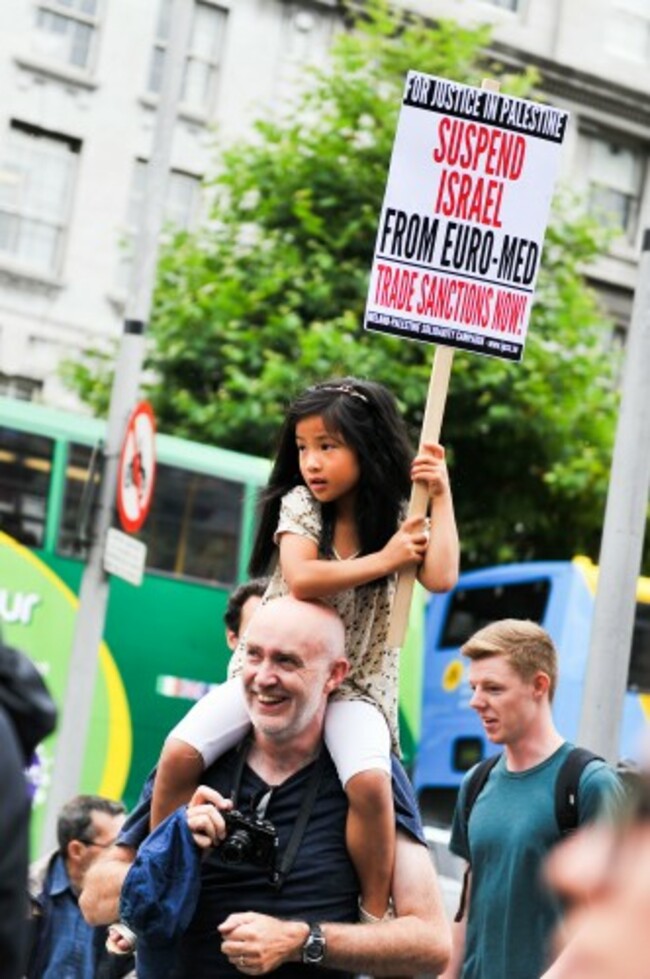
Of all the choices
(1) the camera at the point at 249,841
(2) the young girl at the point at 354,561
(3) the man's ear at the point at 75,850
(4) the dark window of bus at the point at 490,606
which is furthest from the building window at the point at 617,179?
(1) the camera at the point at 249,841

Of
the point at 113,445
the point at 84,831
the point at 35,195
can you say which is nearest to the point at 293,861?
the point at 84,831

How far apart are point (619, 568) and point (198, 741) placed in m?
5.68

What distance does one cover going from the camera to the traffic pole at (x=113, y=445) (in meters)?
16.0

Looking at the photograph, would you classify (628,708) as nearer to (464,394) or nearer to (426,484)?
(464,394)

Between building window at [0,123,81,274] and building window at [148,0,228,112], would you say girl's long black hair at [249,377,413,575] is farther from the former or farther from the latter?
building window at [148,0,228,112]

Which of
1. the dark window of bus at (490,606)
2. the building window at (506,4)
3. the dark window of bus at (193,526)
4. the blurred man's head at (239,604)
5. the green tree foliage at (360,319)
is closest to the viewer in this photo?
the blurred man's head at (239,604)

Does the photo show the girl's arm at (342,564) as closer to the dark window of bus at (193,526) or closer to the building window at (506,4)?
the dark window of bus at (193,526)

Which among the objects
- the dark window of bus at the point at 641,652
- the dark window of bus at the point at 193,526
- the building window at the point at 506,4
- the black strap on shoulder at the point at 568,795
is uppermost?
the building window at the point at 506,4

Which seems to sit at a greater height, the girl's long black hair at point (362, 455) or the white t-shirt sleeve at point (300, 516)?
the girl's long black hair at point (362, 455)

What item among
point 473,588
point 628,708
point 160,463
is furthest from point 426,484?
point 473,588

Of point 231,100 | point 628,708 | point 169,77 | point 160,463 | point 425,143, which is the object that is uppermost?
point 231,100

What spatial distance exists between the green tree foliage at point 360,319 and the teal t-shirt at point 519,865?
1953cm

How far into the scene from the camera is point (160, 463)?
20.9 m

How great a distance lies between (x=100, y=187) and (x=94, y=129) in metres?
0.85
